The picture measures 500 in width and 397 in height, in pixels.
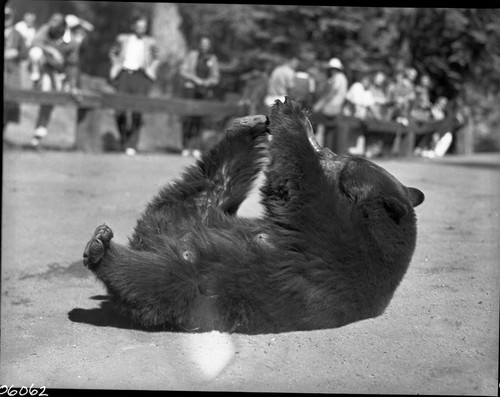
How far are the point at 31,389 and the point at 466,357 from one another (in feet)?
7.73

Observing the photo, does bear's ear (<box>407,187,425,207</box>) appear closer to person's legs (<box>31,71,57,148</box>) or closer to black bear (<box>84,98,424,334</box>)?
black bear (<box>84,98,424,334</box>)

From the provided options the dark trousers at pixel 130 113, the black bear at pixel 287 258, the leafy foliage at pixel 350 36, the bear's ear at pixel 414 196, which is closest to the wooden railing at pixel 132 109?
the dark trousers at pixel 130 113

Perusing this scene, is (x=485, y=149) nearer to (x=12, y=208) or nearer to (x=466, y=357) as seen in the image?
(x=12, y=208)

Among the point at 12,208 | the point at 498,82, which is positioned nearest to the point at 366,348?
the point at 12,208

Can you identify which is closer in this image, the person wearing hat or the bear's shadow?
the bear's shadow

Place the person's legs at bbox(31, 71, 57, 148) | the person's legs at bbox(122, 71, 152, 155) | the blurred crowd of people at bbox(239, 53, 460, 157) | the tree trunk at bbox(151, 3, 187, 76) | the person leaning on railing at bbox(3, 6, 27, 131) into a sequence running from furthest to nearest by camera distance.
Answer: the tree trunk at bbox(151, 3, 187, 76), the person's legs at bbox(122, 71, 152, 155), the person's legs at bbox(31, 71, 57, 148), the blurred crowd of people at bbox(239, 53, 460, 157), the person leaning on railing at bbox(3, 6, 27, 131)

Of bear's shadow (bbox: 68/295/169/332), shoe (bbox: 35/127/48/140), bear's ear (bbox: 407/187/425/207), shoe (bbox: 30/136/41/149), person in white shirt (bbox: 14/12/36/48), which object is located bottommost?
shoe (bbox: 30/136/41/149)

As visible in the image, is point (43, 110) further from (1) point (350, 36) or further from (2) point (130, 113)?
(1) point (350, 36)

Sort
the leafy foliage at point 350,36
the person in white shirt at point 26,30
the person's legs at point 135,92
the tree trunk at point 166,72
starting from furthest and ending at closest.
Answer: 1. the tree trunk at point 166,72
2. the leafy foliage at point 350,36
3. the person's legs at point 135,92
4. the person in white shirt at point 26,30

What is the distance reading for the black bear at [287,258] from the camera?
4.04 metres

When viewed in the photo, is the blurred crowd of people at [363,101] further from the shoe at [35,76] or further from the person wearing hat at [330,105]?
the shoe at [35,76]

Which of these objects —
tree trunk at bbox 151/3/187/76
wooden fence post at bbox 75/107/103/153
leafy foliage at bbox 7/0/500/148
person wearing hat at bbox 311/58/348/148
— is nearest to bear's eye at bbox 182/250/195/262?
leafy foliage at bbox 7/0/500/148

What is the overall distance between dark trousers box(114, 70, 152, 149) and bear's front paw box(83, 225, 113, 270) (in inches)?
316

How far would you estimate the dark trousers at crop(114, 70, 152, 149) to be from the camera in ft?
39.1
